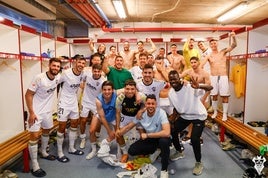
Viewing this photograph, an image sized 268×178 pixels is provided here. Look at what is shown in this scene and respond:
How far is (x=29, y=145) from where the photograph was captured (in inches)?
132

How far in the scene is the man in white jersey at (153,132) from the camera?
3.16 meters

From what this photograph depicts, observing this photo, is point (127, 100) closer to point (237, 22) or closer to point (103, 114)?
point (103, 114)

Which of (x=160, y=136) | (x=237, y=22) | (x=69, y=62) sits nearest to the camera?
(x=160, y=136)

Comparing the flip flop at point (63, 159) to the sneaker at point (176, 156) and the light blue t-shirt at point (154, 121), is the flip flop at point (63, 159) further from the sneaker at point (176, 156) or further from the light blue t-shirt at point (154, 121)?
the sneaker at point (176, 156)

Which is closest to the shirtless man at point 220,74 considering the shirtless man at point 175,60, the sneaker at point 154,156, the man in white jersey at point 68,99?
the shirtless man at point 175,60

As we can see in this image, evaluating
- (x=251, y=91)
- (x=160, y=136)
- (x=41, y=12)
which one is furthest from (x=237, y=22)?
(x=160, y=136)

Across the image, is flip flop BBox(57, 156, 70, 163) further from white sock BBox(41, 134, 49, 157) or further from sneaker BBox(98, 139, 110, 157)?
sneaker BBox(98, 139, 110, 157)

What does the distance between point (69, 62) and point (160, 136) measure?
4545 millimetres

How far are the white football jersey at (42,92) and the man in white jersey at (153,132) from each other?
115 centimetres

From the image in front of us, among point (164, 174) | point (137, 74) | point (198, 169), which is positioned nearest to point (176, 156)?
point (198, 169)

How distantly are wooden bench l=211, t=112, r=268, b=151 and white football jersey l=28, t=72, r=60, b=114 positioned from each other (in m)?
2.95

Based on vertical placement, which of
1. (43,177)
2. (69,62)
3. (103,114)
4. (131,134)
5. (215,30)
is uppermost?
(215,30)

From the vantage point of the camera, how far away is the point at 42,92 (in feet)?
11.4

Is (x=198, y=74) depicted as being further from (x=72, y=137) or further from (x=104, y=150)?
(x=72, y=137)
